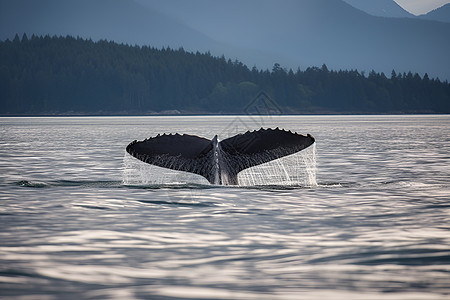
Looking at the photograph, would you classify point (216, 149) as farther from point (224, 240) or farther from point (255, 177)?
point (255, 177)

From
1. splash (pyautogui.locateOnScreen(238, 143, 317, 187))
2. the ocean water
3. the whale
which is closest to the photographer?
the ocean water

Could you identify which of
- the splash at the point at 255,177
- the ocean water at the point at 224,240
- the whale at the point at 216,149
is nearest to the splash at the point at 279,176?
the splash at the point at 255,177

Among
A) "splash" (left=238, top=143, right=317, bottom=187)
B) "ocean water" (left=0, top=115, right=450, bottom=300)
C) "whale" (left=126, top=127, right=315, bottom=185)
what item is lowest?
"splash" (left=238, top=143, right=317, bottom=187)

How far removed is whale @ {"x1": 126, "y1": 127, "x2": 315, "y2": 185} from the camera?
11078 millimetres

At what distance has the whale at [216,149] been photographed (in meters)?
11.1

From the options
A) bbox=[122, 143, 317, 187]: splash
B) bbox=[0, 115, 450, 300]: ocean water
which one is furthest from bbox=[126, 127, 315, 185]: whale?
bbox=[122, 143, 317, 187]: splash

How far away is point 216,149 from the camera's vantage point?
1191 centimetres

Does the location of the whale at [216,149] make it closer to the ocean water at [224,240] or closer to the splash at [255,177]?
the ocean water at [224,240]

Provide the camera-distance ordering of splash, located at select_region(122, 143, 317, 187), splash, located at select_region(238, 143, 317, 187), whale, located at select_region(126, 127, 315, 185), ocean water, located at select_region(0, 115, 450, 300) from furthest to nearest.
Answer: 1. splash, located at select_region(238, 143, 317, 187)
2. splash, located at select_region(122, 143, 317, 187)
3. whale, located at select_region(126, 127, 315, 185)
4. ocean water, located at select_region(0, 115, 450, 300)

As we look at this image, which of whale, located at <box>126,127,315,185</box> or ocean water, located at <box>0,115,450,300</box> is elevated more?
whale, located at <box>126,127,315,185</box>

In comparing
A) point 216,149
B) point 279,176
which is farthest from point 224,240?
point 279,176

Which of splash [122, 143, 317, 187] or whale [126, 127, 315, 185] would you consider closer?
whale [126, 127, 315, 185]

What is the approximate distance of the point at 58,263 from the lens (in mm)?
7055

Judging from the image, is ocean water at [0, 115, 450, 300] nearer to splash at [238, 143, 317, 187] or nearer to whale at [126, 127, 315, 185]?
splash at [238, 143, 317, 187]
